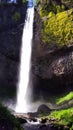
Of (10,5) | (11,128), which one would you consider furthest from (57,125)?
(10,5)

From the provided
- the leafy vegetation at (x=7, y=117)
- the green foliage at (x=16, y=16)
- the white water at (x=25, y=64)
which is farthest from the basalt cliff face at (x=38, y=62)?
the leafy vegetation at (x=7, y=117)

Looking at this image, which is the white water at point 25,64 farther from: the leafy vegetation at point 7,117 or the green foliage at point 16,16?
the leafy vegetation at point 7,117

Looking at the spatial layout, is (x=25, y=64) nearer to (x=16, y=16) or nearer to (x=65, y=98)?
(x=16, y=16)

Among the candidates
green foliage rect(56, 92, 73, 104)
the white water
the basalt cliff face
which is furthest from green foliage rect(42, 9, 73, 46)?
green foliage rect(56, 92, 73, 104)

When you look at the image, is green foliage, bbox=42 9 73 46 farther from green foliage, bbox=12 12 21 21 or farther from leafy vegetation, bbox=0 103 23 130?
leafy vegetation, bbox=0 103 23 130

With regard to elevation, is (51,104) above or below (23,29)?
below

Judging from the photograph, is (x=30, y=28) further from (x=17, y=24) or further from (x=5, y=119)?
(x=5, y=119)

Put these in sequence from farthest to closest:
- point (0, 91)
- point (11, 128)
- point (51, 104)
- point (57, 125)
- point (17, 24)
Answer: point (17, 24), point (0, 91), point (51, 104), point (57, 125), point (11, 128)

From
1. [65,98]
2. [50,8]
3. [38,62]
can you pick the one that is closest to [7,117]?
[65,98]
